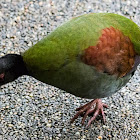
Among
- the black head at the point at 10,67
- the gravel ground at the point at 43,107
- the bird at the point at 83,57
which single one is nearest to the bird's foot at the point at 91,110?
the gravel ground at the point at 43,107

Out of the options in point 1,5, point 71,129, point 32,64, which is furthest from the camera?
point 1,5

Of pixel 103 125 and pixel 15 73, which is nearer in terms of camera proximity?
pixel 15 73

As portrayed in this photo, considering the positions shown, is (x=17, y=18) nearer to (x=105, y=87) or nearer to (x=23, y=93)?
(x=23, y=93)

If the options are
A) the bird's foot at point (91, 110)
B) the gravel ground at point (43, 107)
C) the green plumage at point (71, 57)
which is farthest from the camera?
the bird's foot at point (91, 110)

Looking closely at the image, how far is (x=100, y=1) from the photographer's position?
16.7 ft

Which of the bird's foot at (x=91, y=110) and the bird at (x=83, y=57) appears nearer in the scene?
the bird at (x=83, y=57)

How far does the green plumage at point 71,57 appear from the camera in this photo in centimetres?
255

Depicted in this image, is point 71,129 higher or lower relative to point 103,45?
lower

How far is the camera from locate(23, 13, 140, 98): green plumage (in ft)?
8.36

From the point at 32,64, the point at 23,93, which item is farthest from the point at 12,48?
the point at 32,64

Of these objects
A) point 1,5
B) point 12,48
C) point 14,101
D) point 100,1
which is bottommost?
point 14,101

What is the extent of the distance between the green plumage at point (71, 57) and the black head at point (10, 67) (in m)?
0.07

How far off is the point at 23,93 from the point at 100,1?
2302 millimetres

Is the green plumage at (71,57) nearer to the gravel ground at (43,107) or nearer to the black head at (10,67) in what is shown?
the black head at (10,67)
